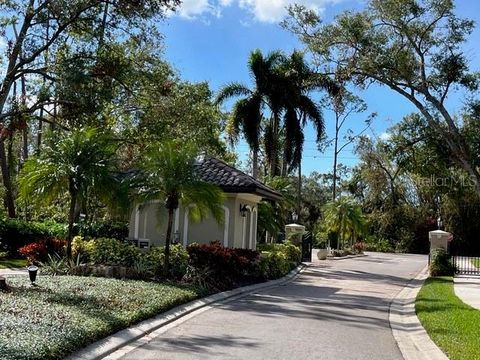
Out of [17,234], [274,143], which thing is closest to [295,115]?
[274,143]

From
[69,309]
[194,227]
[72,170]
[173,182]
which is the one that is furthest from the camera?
[194,227]

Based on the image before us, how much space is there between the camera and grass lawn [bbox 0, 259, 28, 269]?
19.5 meters

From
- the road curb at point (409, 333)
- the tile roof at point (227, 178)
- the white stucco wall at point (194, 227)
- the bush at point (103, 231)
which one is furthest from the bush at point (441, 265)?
the bush at point (103, 231)

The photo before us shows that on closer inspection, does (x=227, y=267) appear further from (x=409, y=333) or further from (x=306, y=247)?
(x=306, y=247)

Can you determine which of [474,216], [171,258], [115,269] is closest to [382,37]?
[171,258]

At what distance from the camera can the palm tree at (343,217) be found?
4562 cm

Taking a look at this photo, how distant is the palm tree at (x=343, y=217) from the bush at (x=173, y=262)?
30.2m

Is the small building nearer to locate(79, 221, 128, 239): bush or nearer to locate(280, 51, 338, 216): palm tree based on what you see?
locate(79, 221, 128, 239): bush

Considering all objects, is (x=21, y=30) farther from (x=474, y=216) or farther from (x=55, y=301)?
(x=474, y=216)

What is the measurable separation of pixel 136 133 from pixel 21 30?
16.4 feet

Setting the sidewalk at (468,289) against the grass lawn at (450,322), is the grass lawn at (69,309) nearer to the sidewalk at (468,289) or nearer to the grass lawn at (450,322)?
Answer: the grass lawn at (450,322)

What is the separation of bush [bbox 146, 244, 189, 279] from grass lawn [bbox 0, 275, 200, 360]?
5.16ft

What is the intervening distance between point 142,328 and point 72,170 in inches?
264

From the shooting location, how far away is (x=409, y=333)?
10883 millimetres
